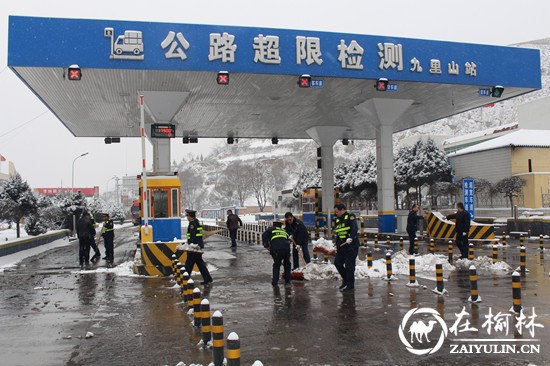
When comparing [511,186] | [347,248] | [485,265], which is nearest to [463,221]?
[485,265]

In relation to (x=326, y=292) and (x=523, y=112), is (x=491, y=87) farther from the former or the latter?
(x=523, y=112)

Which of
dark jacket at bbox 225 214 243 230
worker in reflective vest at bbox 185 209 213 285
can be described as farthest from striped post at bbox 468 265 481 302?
dark jacket at bbox 225 214 243 230

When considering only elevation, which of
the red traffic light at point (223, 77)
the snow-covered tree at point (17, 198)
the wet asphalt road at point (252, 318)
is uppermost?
the red traffic light at point (223, 77)

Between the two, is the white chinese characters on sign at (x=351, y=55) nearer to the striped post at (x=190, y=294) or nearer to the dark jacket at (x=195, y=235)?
the dark jacket at (x=195, y=235)

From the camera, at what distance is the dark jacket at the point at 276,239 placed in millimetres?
11523

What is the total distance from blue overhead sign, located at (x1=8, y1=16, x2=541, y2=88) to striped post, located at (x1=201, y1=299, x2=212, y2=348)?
46.0ft

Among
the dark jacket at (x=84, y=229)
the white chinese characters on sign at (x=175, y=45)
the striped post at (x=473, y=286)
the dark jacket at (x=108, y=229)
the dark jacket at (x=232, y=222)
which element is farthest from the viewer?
→ the dark jacket at (x=232, y=222)

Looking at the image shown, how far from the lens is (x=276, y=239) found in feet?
38.0

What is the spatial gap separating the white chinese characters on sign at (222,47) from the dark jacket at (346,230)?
10.4m

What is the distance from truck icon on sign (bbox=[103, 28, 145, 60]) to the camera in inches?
723

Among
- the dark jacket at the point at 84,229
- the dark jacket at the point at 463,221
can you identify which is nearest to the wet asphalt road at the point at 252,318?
the dark jacket at the point at 463,221

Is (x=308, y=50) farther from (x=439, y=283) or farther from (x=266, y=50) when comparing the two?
(x=439, y=283)

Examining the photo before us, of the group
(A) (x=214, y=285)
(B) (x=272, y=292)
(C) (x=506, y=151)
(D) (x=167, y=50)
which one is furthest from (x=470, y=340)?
(C) (x=506, y=151)

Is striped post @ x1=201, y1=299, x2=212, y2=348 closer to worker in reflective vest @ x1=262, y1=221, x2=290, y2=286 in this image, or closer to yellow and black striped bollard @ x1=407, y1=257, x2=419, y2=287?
worker in reflective vest @ x1=262, y1=221, x2=290, y2=286
